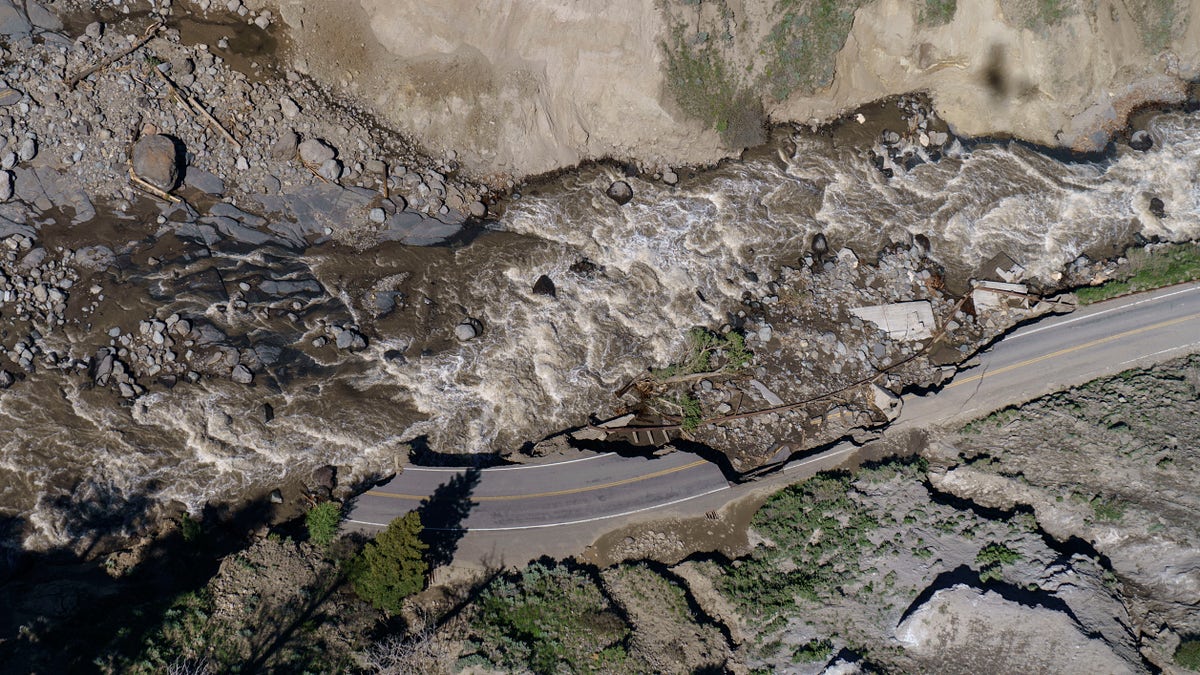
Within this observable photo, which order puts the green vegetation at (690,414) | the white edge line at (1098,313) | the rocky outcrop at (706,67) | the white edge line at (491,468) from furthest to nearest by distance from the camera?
the white edge line at (1098,313), the rocky outcrop at (706,67), the green vegetation at (690,414), the white edge line at (491,468)

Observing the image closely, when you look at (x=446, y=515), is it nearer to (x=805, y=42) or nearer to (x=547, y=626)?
(x=547, y=626)

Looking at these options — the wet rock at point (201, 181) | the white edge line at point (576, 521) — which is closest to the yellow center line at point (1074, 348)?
the white edge line at point (576, 521)

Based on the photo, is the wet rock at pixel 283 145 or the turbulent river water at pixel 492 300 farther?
the wet rock at pixel 283 145

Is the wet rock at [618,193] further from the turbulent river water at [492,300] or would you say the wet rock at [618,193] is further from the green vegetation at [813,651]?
the green vegetation at [813,651]

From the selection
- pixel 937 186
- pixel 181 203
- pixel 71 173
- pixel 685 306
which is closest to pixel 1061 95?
pixel 937 186

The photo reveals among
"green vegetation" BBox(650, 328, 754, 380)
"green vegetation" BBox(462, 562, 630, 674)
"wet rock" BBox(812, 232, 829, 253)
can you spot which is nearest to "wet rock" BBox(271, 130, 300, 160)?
"green vegetation" BBox(650, 328, 754, 380)

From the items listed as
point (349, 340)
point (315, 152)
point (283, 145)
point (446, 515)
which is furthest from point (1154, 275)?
point (283, 145)

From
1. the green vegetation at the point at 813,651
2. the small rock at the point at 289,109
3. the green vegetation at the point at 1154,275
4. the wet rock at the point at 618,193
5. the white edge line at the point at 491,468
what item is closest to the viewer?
the green vegetation at the point at 813,651
